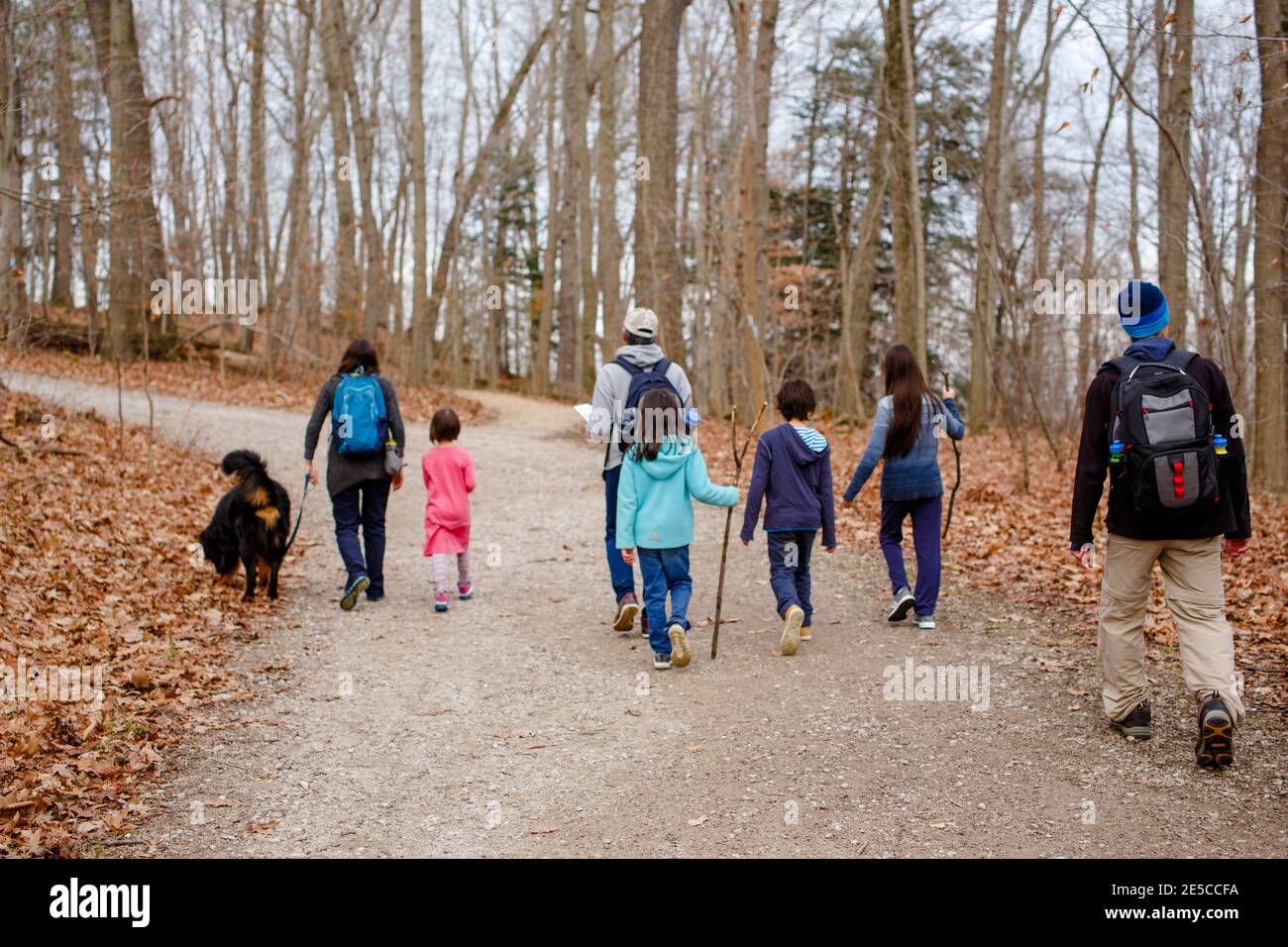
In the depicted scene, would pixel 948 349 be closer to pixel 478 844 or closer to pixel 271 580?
pixel 271 580

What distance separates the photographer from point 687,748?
18.4ft

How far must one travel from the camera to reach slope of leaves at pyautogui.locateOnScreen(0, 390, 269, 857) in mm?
4895

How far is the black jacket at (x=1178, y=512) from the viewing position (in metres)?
4.95

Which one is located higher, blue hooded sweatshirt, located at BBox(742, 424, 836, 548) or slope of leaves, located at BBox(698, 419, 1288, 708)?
blue hooded sweatshirt, located at BBox(742, 424, 836, 548)

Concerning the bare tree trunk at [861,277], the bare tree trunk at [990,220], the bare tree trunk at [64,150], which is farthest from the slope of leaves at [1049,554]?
the bare tree trunk at [64,150]

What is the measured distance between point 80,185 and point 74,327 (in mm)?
14468

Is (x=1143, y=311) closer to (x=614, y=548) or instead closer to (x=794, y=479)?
(x=794, y=479)

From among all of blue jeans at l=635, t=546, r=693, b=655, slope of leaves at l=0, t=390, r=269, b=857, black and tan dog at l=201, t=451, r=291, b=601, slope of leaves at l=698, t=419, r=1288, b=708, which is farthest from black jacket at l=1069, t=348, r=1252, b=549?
black and tan dog at l=201, t=451, r=291, b=601

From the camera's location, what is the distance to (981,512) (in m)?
12.1

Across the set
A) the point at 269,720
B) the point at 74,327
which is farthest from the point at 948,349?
the point at 269,720

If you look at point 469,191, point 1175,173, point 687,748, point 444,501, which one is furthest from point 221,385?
point 687,748

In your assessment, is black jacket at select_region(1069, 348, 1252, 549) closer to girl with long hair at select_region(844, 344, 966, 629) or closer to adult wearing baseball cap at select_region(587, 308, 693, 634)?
girl with long hair at select_region(844, 344, 966, 629)

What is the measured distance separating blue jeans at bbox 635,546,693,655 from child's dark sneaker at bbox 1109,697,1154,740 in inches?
108

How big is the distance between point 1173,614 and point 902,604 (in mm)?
2879
